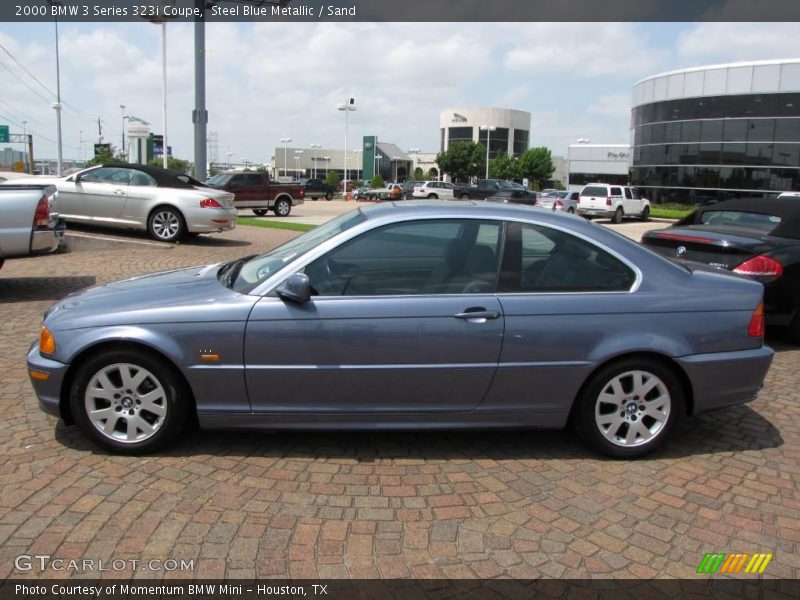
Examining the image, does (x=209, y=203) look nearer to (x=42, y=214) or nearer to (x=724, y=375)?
(x=42, y=214)

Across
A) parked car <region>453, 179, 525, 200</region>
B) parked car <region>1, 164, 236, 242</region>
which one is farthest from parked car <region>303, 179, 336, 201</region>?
parked car <region>1, 164, 236, 242</region>

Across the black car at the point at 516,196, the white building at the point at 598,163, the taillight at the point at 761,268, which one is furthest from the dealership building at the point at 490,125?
the taillight at the point at 761,268

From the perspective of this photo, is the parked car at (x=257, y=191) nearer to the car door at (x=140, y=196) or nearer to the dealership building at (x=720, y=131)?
the car door at (x=140, y=196)

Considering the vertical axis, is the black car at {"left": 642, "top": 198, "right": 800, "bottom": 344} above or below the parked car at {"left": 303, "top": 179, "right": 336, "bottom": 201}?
below

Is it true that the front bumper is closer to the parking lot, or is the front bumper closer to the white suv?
the parking lot

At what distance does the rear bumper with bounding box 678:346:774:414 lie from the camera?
4.02m

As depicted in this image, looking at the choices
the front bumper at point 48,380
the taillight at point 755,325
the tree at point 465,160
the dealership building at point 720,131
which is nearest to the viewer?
the front bumper at point 48,380

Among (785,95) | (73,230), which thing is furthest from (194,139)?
(785,95)

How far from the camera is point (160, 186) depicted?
42.6ft

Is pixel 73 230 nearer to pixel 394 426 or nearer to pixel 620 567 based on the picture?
pixel 394 426

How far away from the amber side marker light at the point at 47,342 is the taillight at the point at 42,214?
16.3 feet

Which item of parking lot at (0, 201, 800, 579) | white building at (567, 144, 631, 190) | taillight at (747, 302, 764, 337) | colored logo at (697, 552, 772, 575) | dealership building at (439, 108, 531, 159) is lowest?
colored logo at (697, 552, 772, 575)

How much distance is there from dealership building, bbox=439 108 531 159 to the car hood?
11500 centimetres

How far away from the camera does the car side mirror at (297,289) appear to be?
3.73m
